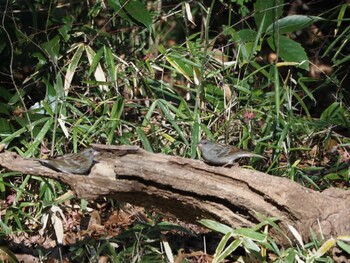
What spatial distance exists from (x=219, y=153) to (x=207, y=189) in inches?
16.5

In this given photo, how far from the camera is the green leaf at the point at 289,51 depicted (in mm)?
6105

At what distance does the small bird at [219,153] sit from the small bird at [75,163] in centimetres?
68

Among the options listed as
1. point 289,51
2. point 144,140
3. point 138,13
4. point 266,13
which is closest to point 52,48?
point 138,13

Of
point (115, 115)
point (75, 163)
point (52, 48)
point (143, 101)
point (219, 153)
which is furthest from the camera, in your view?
point (143, 101)

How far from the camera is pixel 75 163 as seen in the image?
4.79 m

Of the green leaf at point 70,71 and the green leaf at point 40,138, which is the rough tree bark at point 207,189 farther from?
the green leaf at point 70,71

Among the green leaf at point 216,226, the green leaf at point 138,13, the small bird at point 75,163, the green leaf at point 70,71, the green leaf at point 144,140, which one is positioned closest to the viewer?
the green leaf at point 216,226

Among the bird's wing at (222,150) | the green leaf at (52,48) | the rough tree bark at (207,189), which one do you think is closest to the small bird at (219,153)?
the bird's wing at (222,150)

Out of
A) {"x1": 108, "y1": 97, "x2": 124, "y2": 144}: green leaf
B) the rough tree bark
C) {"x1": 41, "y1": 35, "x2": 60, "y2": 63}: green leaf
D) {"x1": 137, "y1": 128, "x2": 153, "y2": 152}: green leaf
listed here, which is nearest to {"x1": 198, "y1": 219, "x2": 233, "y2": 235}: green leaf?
the rough tree bark

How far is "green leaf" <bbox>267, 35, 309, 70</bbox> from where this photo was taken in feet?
20.0

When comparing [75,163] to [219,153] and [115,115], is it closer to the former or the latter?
[219,153]

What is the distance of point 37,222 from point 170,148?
3.41 feet

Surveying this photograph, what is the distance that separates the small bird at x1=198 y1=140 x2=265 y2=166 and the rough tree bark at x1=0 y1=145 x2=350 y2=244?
0.18m

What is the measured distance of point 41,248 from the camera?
5539 mm
